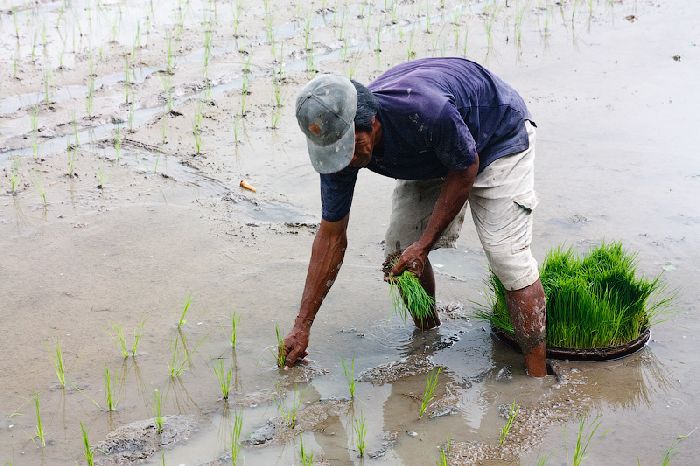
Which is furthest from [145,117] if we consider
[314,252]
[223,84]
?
[314,252]

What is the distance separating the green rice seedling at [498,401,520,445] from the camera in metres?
3.49

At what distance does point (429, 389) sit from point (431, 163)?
39.4 inches

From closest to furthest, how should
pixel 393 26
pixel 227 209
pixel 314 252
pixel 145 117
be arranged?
pixel 314 252 < pixel 227 209 < pixel 145 117 < pixel 393 26

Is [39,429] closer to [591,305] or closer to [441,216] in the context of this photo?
[441,216]

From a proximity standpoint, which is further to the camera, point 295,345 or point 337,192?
point 295,345

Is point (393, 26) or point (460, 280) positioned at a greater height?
point (393, 26)

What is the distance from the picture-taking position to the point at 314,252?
3658 mm

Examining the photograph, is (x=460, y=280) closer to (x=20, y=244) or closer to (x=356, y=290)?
(x=356, y=290)

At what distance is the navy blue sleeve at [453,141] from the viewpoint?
317cm

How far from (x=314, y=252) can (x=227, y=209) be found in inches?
74.9

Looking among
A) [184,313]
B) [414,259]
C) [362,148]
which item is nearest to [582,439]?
[414,259]

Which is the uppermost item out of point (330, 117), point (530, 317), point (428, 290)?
point (330, 117)

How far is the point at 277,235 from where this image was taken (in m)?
5.22

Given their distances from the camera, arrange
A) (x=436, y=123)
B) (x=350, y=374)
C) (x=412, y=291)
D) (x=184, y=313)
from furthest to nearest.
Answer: (x=184, y=313), (x=350, y=374), (x=412, y=291), (x=436, y=123)
